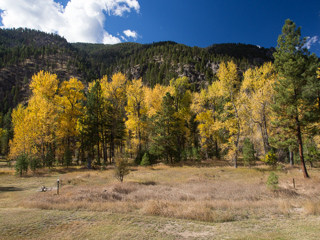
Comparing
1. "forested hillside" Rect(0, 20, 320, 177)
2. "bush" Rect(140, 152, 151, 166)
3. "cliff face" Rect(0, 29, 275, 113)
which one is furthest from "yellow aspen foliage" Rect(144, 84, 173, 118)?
"cliff face" Rect(0, 29, 275, 113)

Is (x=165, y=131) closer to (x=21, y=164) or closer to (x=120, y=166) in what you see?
(x=120, y=166)

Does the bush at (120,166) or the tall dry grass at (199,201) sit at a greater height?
the bush at (120,166)

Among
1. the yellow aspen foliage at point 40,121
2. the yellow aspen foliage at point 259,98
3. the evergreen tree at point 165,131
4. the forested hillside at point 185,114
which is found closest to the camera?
the forested hillside at point 185,114

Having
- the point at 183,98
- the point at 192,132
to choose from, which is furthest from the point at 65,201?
the point at 192,132

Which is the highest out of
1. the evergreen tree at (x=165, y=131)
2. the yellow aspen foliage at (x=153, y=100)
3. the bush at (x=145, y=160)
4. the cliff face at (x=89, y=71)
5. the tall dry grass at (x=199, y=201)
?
the cliff face at (x=89, y=71)

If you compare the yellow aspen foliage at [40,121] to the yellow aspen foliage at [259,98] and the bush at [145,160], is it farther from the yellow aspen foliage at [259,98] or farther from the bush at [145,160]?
the yellow aspen foliage at [259,98]

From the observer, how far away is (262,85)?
85.3ft

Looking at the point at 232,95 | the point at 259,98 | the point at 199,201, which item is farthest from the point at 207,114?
the point at 199,201

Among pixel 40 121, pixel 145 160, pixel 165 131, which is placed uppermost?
pixel 40 121

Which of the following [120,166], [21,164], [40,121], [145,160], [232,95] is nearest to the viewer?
[120,166]

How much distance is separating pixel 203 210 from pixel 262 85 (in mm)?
23574

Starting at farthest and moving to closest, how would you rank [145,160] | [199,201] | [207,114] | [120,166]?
[207,114] < [145,160] < [120,166] < [199,201]

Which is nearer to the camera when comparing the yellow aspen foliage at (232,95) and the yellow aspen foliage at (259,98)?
the yellow aspen foliage at (232,95)

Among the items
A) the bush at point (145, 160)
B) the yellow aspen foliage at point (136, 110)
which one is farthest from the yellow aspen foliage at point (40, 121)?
the bush at point (145, 160)
